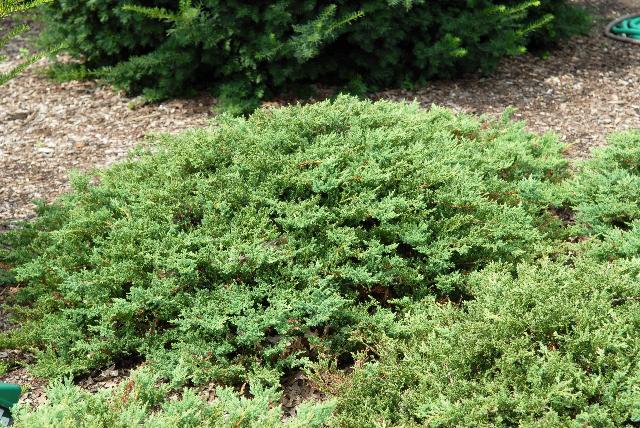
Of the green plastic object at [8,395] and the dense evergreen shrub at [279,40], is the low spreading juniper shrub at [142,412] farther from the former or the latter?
the dense evergreen shrub at [279,40]

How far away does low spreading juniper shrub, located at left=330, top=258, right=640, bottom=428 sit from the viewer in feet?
8.63

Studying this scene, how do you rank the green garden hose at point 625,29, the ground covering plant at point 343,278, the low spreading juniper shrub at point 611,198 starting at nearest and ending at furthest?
1. the ground covering plant at point 343,278
2. the low spreading juniper shrub at point 611,198
3. the green garden hose at point 625,29

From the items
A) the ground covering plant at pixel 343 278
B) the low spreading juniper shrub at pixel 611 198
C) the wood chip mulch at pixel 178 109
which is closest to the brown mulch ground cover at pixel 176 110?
the wood chip mulch at pixel 178 109

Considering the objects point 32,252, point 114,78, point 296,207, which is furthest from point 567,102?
point 32,252

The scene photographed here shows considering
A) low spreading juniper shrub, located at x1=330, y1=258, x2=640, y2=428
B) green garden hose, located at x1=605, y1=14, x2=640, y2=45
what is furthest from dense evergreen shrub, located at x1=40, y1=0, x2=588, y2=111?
low spreading juniper shrub, located at x1=330, y1=258, x2=640, y2=428

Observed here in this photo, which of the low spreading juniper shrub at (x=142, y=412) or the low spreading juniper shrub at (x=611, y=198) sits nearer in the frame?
the low spreading juniper shrub at (x=142, y=412)

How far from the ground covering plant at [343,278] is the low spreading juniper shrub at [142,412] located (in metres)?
0.01

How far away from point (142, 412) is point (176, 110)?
3988 mm

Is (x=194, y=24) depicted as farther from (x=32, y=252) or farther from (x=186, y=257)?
(x=186, y=257)

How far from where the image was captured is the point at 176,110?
598cm

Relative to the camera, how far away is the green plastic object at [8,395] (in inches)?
95.0

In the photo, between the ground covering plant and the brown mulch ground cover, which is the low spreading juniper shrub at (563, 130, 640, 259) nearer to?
the ground covering plant

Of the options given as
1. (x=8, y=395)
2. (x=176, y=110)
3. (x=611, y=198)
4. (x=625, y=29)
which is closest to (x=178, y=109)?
(x=176, y=110)

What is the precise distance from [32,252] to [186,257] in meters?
1.11
